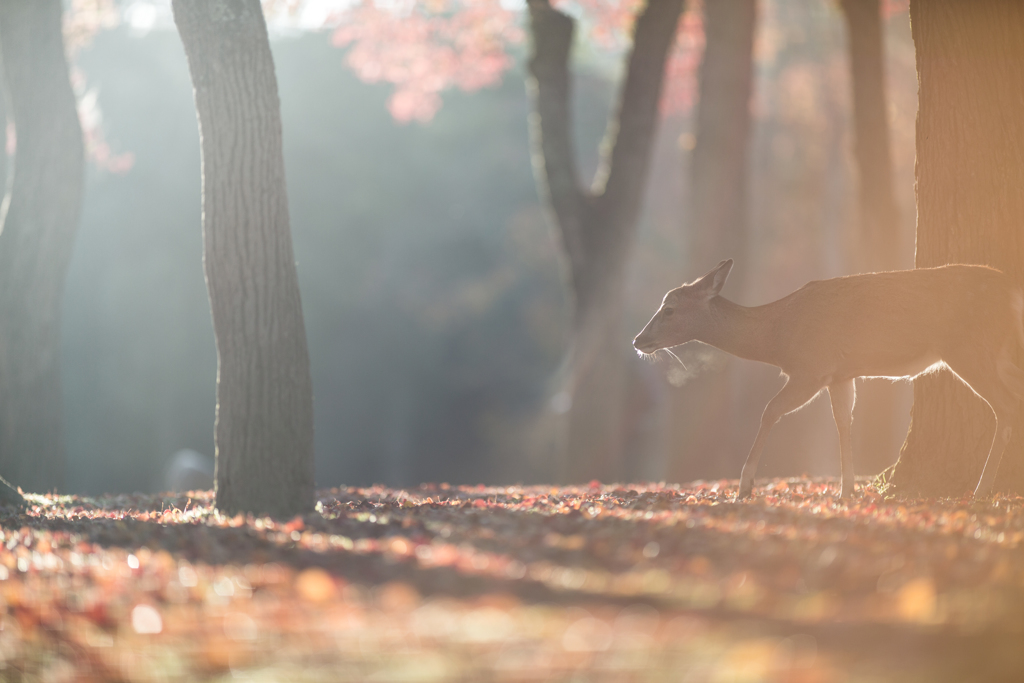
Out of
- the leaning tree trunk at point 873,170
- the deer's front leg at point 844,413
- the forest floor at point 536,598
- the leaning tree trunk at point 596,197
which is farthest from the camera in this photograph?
the leaning tree trunk at point 873,170

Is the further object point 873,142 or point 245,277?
point 873,142

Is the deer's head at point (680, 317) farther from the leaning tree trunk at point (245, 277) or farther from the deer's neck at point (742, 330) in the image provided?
the leaning tree trunk at point (245, 277)

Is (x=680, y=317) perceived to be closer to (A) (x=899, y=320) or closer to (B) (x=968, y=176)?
(A) (x=899, y=320)

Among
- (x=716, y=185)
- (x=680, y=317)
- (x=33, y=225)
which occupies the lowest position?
(x=680, y=317)

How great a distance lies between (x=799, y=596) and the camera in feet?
12.0

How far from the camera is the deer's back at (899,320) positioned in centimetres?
623

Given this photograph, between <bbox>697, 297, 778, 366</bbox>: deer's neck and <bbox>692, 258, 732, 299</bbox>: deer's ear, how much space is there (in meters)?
0.10

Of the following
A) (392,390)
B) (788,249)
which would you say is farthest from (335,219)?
(788,249)

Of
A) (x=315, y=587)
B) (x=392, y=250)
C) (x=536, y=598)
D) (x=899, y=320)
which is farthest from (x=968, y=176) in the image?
(x=392, y=250)

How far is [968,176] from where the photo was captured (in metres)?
6.69

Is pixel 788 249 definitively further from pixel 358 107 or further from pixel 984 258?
pixel 984 258

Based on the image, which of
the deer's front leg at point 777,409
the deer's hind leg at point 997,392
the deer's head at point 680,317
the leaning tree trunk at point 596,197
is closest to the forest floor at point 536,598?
the deer's hind leg at point 997,392

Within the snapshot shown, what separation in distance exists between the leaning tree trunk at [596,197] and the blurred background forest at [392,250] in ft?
33.9

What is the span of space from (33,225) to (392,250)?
597 inches
